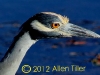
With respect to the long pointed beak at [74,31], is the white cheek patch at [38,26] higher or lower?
lower

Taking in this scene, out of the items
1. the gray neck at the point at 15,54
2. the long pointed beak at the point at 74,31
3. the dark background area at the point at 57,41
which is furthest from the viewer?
the dark background area at the point at 57,41

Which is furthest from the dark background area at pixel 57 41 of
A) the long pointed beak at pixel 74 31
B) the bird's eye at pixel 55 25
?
the bird's eye at pixel 55 25

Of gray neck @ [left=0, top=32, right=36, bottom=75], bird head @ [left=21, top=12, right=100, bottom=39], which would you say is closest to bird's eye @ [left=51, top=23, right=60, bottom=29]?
bird head @ [left=21, top=12, right=100, bottom=39]

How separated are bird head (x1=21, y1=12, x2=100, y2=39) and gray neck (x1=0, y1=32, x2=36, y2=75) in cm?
5

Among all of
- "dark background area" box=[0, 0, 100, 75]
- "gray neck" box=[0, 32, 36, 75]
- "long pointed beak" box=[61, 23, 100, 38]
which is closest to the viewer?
"gray neck" box=[0, 32, 36, 75]

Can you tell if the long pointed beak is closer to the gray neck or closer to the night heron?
the night heron

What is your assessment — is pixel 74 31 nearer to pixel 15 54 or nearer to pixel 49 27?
pixel 49 27

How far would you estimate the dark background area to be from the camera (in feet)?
12.2

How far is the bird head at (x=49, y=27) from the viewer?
101 inches

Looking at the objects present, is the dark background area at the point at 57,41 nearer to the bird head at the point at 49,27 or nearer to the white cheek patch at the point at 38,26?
the bird head at the point at 49,27

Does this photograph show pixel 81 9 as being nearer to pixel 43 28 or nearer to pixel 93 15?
pixel 93 15

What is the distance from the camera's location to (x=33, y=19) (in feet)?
8.44

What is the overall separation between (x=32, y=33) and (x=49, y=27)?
4.1 inches

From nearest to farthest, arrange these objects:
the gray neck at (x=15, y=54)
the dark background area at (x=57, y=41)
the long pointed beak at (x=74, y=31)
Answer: the gray neck at (x=15, y=54), the long pointed beak at (x=74, y=31), the dark background area at (x=57, y=41)
